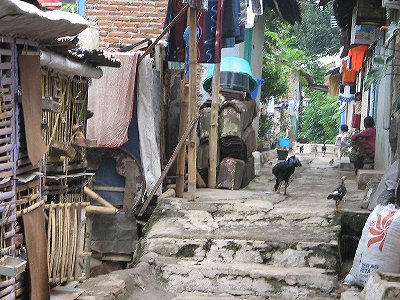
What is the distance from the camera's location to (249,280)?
7699 mm

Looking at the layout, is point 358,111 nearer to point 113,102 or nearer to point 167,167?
point 167,167

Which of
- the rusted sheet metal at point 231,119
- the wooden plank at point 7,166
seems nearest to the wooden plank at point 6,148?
the wooden plank at point 7,166

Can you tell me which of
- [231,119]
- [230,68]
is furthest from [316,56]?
[231,119]

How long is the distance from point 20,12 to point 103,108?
5232 mm

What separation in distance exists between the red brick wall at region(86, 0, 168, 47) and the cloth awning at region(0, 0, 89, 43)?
676 cm

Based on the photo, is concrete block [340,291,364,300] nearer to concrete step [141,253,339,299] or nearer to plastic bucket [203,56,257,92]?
concrete step [141,253,339,299]

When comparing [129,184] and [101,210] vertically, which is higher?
[129,184]

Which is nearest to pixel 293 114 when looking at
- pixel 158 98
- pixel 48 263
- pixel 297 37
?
pixel 297 37

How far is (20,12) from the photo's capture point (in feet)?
14.4

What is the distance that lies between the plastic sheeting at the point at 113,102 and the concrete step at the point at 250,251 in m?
1.84

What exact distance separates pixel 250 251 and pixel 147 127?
2.72 meters

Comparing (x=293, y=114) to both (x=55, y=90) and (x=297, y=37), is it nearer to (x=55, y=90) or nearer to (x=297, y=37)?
(x=297, y=37)

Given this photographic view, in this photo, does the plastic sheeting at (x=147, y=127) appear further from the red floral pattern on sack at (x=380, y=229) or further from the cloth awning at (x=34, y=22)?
the cloth awning at (x=34, y=22)

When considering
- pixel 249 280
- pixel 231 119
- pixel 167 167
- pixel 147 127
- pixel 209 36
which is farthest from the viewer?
pixel 231 119
